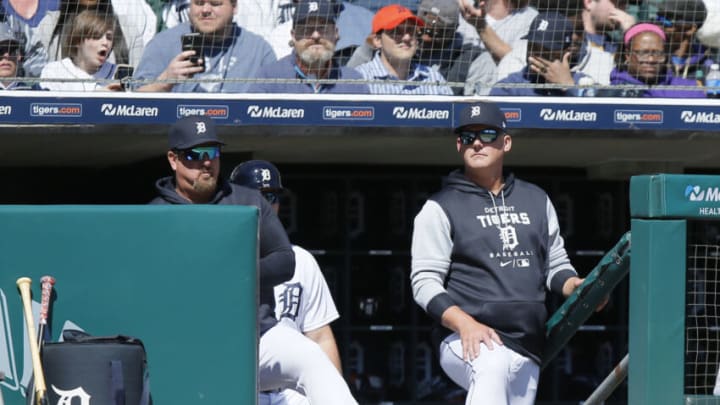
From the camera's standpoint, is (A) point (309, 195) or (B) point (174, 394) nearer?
(B) point (174, 394)

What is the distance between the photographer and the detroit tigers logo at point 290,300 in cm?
531

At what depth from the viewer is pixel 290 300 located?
537 centimetres

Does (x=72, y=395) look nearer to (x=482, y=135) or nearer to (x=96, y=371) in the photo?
(x=96, y=371)

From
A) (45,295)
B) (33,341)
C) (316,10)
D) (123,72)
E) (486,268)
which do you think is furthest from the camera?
(316,10)

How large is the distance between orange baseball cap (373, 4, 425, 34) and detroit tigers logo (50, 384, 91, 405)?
15.7 ft

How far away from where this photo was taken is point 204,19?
26.0 ft

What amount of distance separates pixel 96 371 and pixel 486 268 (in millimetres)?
1720

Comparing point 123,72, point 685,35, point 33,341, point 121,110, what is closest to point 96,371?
point 33,341

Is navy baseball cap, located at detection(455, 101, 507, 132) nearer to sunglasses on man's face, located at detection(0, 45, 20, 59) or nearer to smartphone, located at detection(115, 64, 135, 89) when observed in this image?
smartphone, located at detection(115, 64, 135, 89)

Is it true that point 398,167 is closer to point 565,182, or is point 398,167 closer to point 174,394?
point 565,182

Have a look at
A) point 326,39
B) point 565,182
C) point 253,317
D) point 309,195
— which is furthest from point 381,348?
point 253,317

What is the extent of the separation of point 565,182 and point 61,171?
13.7 feet

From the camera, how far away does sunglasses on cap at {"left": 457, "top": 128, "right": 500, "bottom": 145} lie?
15.7ft

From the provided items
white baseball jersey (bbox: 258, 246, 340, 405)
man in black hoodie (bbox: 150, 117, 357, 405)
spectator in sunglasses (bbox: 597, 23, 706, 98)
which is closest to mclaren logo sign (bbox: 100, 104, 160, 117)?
white baseball jersey (bbox: 258, 246, 340, 405)
